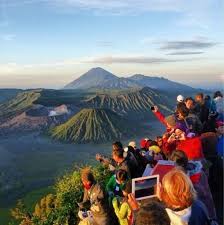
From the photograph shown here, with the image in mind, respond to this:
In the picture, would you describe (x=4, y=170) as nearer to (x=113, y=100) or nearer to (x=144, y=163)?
(x=113, y=100)

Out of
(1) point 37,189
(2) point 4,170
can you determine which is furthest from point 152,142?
(2) point 4,170

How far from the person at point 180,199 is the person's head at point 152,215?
32 cm

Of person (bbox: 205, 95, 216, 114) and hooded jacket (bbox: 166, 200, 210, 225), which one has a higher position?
person (bbox: 205, 95, 216, 114)

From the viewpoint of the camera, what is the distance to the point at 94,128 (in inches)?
5463

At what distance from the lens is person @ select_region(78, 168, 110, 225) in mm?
8164

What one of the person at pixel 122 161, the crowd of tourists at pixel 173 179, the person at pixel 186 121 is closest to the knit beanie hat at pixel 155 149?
the crowd of tourists at pixel 173 179

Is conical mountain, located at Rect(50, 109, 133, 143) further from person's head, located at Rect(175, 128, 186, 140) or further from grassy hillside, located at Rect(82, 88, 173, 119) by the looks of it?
person's head, located at Rect(175, 128, 186, 140)

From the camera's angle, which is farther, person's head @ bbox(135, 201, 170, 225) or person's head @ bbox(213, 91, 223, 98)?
person's head @ bbox(213, 91, 223, 98)

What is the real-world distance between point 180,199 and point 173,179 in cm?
22

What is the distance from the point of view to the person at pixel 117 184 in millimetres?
7891

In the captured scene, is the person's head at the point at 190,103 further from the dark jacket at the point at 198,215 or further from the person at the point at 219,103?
the dark jacket at the point at 198,215

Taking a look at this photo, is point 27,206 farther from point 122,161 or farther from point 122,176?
point 122,176

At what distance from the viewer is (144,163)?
379 inches

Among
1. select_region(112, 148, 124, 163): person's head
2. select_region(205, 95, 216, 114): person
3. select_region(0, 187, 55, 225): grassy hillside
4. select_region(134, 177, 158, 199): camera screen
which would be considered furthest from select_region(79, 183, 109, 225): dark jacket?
select_region(0, 187, 55, 225): grassy hillside
